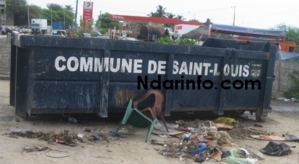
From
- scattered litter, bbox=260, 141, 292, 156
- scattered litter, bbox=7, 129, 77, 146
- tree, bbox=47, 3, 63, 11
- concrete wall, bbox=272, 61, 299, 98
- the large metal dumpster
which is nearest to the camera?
scattered litter, bbox=7, 129, 77, 146

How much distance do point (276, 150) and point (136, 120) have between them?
2.14m

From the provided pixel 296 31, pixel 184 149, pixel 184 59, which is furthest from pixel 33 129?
pixel 296 31

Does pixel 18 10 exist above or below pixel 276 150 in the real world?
above

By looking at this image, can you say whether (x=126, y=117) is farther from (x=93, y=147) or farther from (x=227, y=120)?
(x=227, y=120)

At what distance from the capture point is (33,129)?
635 cm

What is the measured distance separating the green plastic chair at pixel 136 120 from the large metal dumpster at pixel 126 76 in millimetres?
570

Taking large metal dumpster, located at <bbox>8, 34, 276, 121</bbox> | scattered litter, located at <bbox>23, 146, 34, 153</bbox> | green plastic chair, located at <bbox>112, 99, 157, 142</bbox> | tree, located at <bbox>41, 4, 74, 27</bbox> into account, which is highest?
tree, located at <bbox>41, 4, 74, 27</bbox>

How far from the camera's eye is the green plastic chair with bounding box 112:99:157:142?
6.24 m

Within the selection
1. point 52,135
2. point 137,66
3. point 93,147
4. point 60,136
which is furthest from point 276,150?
point 52,135

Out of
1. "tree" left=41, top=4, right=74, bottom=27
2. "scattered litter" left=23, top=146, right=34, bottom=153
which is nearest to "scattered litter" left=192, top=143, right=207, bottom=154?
"scattered litter" left=23, top=146, right=34, bottom=153

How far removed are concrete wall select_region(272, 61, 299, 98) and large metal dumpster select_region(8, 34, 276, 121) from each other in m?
5.32

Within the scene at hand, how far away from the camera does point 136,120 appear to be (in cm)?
644

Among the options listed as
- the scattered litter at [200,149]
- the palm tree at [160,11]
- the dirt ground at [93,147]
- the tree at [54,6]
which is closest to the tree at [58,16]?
the tree at [54,6]

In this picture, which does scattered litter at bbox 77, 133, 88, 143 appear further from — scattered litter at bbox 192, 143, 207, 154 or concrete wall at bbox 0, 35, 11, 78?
concrete wall at bbox 0, 35, 11, 78
